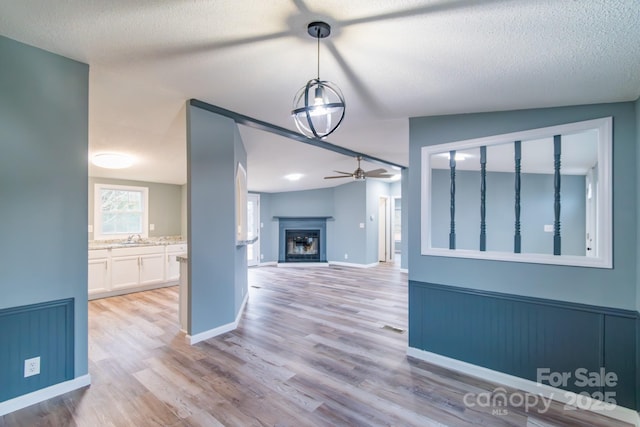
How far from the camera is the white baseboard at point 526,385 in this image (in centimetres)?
204

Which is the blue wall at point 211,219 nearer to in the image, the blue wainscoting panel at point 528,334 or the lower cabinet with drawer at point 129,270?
the blue wainscoting panel at point 528,334

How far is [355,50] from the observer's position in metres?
1.97

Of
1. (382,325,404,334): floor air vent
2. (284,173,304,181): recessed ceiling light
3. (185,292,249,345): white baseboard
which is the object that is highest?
(284,173,304,181): recessed ceiling light

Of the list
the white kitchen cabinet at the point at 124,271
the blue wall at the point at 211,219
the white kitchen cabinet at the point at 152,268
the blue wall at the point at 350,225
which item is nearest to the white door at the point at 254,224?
the blue wall at the point at 350,225

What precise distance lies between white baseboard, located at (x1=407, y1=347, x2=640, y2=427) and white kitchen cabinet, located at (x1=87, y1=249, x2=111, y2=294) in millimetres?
4852

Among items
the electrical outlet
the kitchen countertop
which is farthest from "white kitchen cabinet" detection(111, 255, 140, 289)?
the electrical outlet

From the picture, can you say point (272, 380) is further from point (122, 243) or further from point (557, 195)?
point (122, 243)

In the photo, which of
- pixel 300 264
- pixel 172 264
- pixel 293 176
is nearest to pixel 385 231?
pixel 300 264

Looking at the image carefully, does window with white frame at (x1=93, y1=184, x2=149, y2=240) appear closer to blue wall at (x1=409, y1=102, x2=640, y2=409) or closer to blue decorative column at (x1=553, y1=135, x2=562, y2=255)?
blue wall at (x1=409, y1=102, x2=640, y2=409)

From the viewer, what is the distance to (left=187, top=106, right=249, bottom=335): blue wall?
315cm

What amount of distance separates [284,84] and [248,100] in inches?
23.6

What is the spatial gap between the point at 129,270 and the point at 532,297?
576cm

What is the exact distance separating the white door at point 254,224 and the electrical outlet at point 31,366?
6259 millimetres

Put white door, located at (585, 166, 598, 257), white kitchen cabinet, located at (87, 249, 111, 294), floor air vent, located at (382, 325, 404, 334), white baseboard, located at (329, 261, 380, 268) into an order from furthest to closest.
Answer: white baseboard, located at (329, 261, 380, 268), white kitchen cabinet, located at (87, 249, 111, 294), white door, located at (585, 166, 598, 257), floor air vent, located at (382, 325, 404, 334)
